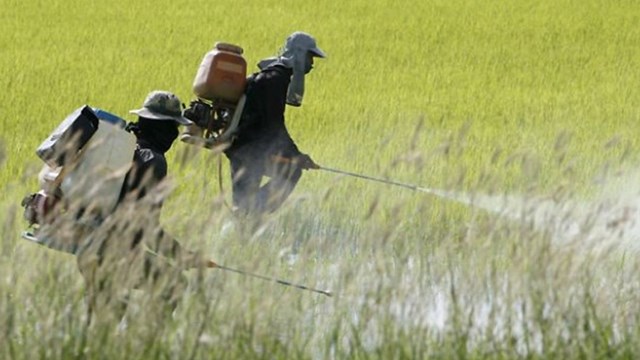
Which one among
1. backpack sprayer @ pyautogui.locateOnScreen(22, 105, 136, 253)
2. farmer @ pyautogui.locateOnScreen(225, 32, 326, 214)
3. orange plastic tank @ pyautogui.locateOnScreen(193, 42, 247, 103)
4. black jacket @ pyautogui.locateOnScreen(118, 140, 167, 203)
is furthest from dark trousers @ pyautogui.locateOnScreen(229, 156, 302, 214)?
backpack sprayer @ pyautogui.locateOnScreen(22, 105, 136, 253)

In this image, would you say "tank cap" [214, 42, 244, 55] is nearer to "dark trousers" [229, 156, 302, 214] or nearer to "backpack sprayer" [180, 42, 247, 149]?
"backpack sprayer" [180, 42, 247, 149]

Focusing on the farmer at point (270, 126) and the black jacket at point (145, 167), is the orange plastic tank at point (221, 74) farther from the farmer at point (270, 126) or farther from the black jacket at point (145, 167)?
the black jacket at point (145, 167)

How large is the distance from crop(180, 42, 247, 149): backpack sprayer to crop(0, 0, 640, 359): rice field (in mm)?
428

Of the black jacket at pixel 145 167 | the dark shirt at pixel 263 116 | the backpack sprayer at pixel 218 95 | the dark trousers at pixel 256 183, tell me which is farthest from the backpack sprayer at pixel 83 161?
the dark shirt at pixel 263 116

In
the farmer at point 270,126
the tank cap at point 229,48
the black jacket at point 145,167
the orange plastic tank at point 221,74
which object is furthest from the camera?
the farmer at point 270,126

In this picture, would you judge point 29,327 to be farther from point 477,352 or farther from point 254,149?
point 254,149

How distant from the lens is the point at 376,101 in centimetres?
1352

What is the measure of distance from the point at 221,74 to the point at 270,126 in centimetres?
39

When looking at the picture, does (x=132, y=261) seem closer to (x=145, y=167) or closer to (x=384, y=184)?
(x=145, y=167)

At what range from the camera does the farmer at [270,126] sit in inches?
309

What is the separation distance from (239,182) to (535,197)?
11.3 feet

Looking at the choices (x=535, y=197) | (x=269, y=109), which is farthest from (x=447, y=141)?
(x=269, y=109)

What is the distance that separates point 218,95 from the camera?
7.75 m

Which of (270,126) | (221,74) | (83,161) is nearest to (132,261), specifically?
(83,161)
